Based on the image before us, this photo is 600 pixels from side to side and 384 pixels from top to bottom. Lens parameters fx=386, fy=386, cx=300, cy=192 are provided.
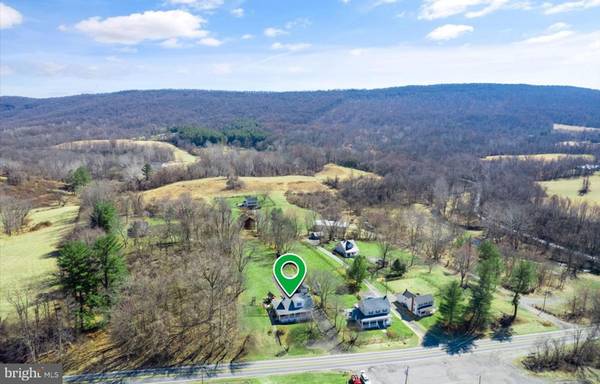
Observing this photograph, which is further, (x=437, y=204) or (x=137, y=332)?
(x=437, y=204)

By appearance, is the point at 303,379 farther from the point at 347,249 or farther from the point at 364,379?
the point at 347,249

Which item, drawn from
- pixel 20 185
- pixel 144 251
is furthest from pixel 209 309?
pixel 20 185

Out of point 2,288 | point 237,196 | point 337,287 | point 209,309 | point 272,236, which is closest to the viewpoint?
point 209,309

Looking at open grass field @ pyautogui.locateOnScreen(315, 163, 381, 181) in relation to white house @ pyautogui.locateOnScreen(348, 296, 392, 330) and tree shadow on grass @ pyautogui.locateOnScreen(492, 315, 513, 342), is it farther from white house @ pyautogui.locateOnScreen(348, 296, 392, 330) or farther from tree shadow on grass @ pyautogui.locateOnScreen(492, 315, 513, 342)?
tree shadow on grass @ pyautogui.locateOnScreen(492, 315, 513, 342)

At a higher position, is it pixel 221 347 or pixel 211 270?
pixel 211 270

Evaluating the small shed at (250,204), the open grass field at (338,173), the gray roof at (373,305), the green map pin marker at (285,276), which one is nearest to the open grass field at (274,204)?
the small shed at (250,204)

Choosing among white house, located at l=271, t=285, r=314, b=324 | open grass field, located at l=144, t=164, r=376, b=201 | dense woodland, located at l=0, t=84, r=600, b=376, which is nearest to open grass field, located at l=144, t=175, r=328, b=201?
open grass field, located at l=144, t=164, r=376, b=201

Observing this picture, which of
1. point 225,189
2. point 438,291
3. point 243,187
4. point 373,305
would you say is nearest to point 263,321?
point 373,305

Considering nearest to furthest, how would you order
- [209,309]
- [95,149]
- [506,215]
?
[209,309] → [506,215] → [95,149]

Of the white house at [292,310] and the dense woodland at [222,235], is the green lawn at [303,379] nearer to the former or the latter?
the dense woodland at [222,235]

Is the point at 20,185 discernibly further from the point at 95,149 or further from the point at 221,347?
the point at 221,347
